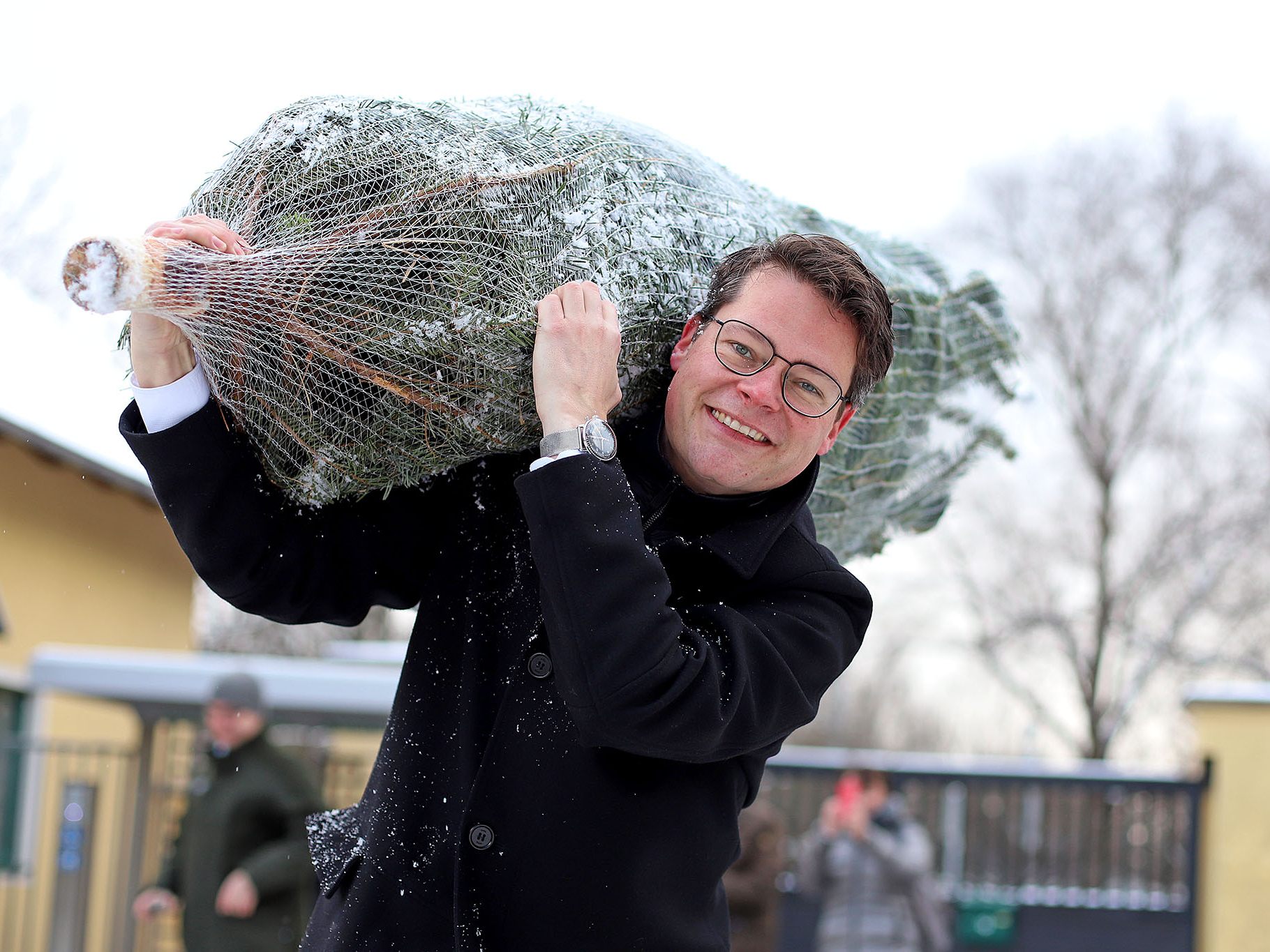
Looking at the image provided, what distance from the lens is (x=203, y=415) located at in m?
1.67

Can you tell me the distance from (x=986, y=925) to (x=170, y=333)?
31.4ft

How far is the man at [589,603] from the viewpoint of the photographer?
5.20 ft

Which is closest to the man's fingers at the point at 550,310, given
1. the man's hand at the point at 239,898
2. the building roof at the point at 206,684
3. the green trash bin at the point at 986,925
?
the man's hand at the point at 239,898

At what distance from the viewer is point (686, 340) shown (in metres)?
1.83

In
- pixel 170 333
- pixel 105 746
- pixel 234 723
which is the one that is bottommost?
pixel 105 746

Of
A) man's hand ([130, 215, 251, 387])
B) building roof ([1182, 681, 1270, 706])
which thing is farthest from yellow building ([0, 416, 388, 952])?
building roof ([1182, 681, 1270, 706])

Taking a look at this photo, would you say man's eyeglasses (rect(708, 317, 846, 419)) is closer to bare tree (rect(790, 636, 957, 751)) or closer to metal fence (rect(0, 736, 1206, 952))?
metal fence (rect(0, 736, 1206, 952))

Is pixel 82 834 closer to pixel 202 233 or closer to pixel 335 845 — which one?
pixel 335 845

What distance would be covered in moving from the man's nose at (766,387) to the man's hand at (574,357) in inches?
6.6

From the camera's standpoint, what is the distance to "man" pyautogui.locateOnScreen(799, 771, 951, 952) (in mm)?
7039

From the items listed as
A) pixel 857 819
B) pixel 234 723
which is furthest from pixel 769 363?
pixel 857 819

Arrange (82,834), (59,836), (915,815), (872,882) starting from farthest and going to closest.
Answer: (915,815), (59,836), (82,834), (872,882)

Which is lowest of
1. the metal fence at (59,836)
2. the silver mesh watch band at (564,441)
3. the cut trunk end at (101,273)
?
the metal fence at (59,836)

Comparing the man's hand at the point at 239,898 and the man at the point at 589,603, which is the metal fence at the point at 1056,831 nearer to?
the man's hand at the point at 239,898
